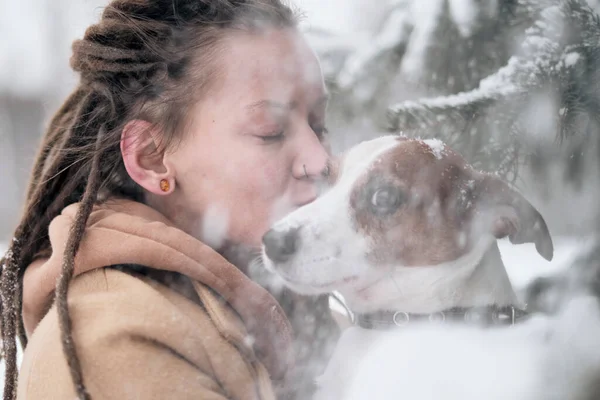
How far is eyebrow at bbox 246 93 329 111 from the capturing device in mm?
853

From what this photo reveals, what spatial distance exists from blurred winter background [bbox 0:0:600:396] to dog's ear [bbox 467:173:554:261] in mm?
13

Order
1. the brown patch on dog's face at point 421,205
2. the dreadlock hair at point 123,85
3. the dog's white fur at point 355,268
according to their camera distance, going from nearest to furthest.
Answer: the brown patch on dog's face at point 421,205
the dog's white fur at point 355,268
the dreadlock hair at point 123,85

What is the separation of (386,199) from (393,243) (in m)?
0.07

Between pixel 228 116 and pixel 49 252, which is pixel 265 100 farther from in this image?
pixel 49 252

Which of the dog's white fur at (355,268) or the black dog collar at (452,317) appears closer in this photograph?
the black dog collar at (452,317)

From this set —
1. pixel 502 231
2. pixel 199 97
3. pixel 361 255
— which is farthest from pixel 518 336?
pixel 199 97

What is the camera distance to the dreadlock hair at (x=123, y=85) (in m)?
1.02

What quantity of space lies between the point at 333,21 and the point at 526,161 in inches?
13.1

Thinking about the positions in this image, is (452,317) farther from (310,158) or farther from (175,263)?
(175,263)

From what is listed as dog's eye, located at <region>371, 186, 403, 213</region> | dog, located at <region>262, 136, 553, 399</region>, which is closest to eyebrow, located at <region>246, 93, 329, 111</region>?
dog, located at <region>262, 136, 553, 399</region>

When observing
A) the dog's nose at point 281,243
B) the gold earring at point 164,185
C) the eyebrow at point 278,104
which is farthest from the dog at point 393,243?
the gold earring at point 164,185

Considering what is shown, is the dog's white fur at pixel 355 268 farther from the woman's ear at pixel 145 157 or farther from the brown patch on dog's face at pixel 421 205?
the woman's ear at pixel 145 157

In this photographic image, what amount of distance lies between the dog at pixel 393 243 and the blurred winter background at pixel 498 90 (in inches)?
2.5

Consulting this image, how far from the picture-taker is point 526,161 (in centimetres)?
66
